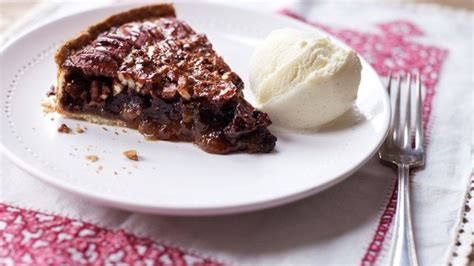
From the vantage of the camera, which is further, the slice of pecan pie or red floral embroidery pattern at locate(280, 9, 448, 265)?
red floral embroidery pattern at locate(280, 9, 448, 265)

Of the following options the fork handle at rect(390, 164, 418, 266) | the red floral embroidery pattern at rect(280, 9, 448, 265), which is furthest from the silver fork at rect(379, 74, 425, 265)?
the red floral embroidery pattern at rect(280, 9, 448, 265)

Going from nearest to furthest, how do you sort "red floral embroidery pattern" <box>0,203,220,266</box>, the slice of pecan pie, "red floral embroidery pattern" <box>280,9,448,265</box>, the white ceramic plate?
"red floral embroidery pattern" <box>0,203,220,266</box>, the white ceramic plate, the slice of pecan pie, "red floral embroidery pattern" <box>280,9,448,265</box>

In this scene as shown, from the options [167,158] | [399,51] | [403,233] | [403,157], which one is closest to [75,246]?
[167,158]

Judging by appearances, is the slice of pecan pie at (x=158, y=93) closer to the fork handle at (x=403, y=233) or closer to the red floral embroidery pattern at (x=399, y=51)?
the fork handle at (x=403, y=233)

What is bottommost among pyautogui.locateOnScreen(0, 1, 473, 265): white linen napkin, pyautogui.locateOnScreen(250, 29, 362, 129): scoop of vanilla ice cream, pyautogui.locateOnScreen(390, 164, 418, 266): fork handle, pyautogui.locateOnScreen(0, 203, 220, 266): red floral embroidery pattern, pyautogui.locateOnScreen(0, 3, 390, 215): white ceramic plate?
pyautogui.locateOnScreen(0, 203, 220, 266): red floral embroidery pattern

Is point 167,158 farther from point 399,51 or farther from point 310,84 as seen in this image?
point 399,51

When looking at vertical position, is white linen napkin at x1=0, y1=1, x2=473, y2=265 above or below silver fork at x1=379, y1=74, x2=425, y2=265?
below

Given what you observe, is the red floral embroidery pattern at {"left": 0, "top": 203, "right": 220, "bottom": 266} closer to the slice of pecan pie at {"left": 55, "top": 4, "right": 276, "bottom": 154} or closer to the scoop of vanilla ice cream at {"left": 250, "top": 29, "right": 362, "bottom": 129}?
the slice of pecan pie at {"left": 55, "top": 4, "right": 276, "bottom": 154}

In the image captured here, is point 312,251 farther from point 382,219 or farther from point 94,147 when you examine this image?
point 94,147

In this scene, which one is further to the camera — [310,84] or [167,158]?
[310,84]
